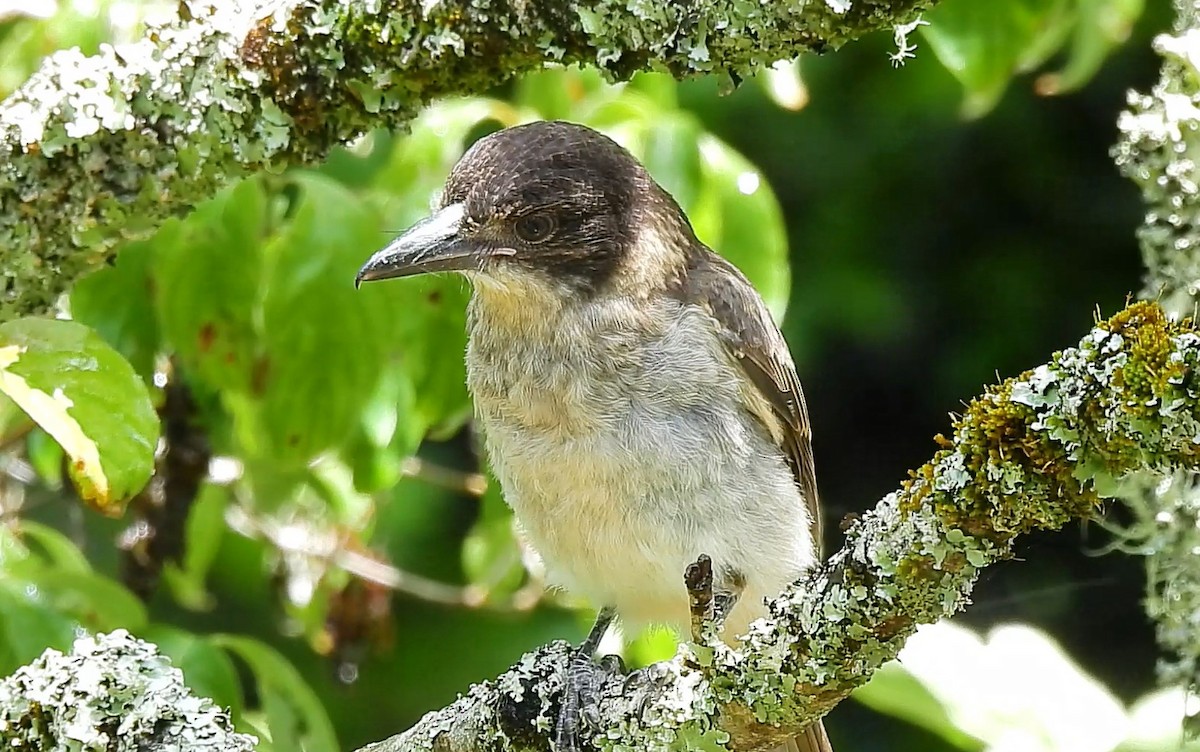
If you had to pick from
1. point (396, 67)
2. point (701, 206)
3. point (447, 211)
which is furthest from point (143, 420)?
point (701, 206)

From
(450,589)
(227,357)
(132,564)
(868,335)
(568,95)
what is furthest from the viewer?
(868,335)

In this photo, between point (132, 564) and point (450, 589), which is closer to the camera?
point (132, 564)

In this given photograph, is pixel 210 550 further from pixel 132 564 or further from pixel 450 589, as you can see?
pixel 450 589

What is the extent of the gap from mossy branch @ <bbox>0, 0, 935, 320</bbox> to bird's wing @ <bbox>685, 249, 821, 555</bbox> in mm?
943

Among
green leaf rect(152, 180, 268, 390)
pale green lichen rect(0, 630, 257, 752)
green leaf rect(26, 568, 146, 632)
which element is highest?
green leaf rect(152, 180, 268, 390)

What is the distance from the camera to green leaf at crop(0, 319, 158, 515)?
1.83 meters

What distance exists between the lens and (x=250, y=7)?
2.03 metres

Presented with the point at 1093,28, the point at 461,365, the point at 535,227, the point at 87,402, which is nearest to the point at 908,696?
the point at 461,365

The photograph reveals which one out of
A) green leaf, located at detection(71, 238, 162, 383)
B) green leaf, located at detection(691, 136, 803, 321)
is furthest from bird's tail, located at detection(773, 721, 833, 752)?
green leaf, located at detection(71, 238, 162, 383)

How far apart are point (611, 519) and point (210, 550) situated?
2.64 feet

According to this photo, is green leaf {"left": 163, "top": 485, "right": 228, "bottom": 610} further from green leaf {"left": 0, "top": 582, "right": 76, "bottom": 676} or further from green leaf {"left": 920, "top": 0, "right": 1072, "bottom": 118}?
green leaf {"left": 920, "top": 0, "right": 1072, "bottom": 118}

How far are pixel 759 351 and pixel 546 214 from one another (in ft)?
1.59

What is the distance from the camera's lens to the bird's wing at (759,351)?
111 inches

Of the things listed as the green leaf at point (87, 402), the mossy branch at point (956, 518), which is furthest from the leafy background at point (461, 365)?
the mossy branch at point (956, 518)
